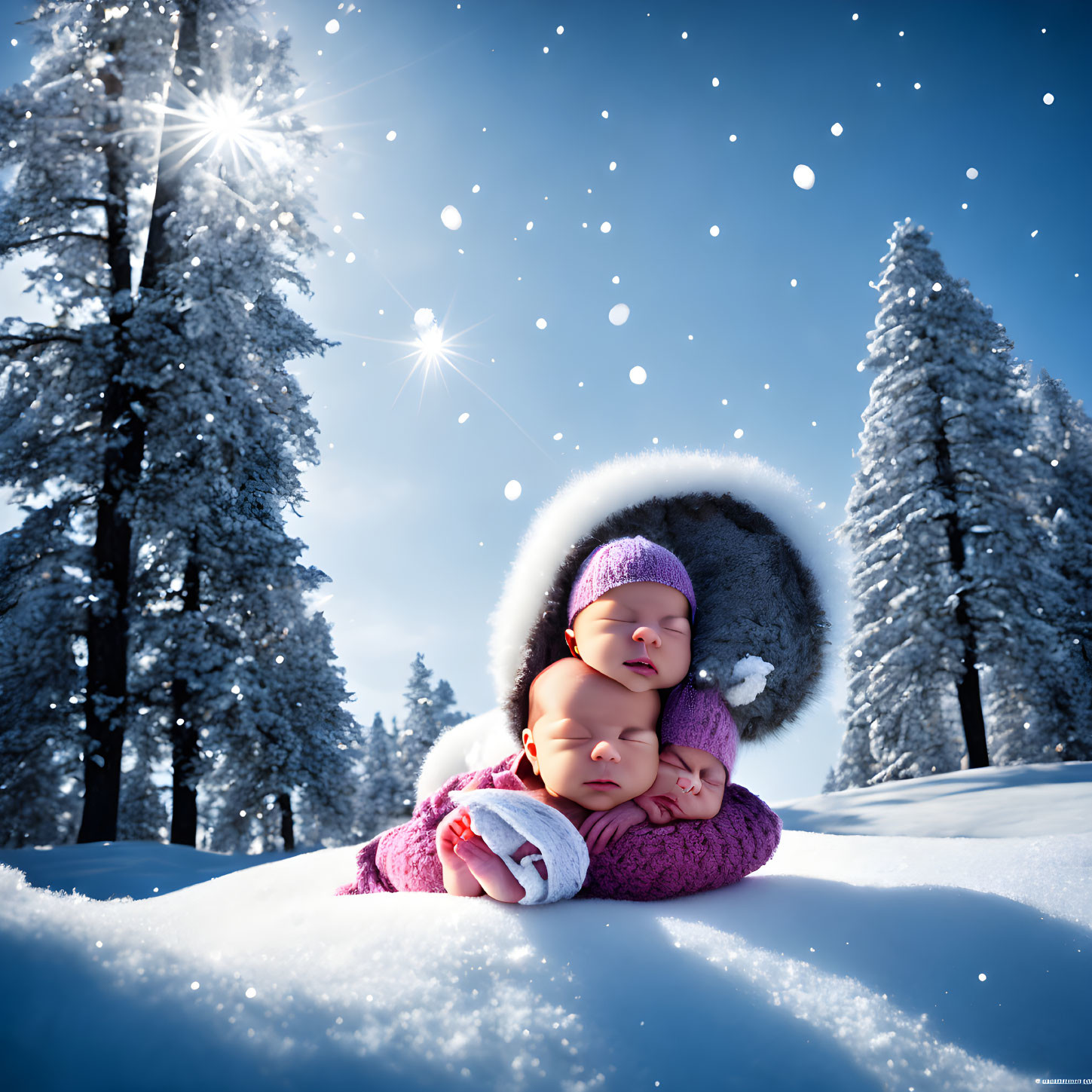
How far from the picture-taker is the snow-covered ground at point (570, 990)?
760mm

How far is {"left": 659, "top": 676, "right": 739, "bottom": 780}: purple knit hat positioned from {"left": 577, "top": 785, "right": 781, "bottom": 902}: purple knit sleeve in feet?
0.67

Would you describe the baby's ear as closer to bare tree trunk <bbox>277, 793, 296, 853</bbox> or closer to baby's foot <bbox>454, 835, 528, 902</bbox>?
baby's foot <bbox>454, 835, 528, 902</bbox>

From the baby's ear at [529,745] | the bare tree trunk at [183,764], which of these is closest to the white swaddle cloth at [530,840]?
the baby's ear at [529,745]

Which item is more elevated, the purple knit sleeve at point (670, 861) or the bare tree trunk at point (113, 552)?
the bare tree trunk at point (113, 552)

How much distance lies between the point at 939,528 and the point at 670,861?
40.3 feet

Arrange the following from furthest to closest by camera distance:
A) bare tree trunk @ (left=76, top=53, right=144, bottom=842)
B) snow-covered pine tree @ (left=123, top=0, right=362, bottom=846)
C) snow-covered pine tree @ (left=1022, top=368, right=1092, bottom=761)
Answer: snow-covered pine tree @ (left=1022, top=368, right=1092, bottom=761) → snow-covered pine tree @ (left=123, top=0, right=362, bottom=846) → bare tree trunk @ (left=76, top=53, right=144, bottom=842)

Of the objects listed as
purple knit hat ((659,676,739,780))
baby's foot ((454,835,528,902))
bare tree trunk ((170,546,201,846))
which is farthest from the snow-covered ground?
bare tree trunk ((170,546,201,846))

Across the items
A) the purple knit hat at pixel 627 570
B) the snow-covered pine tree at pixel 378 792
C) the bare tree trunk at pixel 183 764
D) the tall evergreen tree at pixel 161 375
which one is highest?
the tall evergreen tree at pixel 161 375

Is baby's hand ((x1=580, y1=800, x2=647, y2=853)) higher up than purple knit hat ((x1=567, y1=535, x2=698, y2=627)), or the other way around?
purple knit hat ((x1=567, y1=535, x2=698, y2=627))

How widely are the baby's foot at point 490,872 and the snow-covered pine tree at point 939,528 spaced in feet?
36.5

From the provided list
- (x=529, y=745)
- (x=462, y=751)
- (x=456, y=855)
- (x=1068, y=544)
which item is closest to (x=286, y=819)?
(x=462, y=751)

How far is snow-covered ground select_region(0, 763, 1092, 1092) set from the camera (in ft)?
2.49

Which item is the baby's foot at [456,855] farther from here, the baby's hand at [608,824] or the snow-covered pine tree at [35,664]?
the snow-covered pine tree at [35,664]

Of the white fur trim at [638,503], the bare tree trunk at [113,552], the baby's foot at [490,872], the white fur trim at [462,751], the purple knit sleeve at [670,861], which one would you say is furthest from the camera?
the bare tree trunk at [113,552]
